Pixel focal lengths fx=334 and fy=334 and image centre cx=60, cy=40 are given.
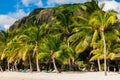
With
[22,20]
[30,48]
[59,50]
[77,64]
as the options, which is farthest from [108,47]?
[22,20]

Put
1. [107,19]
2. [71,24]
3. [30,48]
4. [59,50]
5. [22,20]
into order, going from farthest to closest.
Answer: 1. [22,20]
2. [30,48]
3. [71,24]
4. [59,50]
5. [107,19]

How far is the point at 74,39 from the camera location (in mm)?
46719

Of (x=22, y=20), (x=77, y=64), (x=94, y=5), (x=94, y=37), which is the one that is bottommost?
(x=77, y=64)

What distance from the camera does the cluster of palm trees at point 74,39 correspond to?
4106 centimetres

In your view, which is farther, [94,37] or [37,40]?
[37,40]

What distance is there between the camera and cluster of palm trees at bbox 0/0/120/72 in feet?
135

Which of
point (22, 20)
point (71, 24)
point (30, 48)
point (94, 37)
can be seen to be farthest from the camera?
point (22, 20)

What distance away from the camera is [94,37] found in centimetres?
4191

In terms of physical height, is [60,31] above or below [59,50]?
above

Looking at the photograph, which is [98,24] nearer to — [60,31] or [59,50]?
[59,50]

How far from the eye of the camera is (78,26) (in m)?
44.1

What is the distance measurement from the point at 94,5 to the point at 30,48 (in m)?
14.4

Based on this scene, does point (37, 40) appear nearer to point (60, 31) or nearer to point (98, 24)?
point (60, 31)

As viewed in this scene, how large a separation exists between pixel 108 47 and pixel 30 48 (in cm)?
1401
